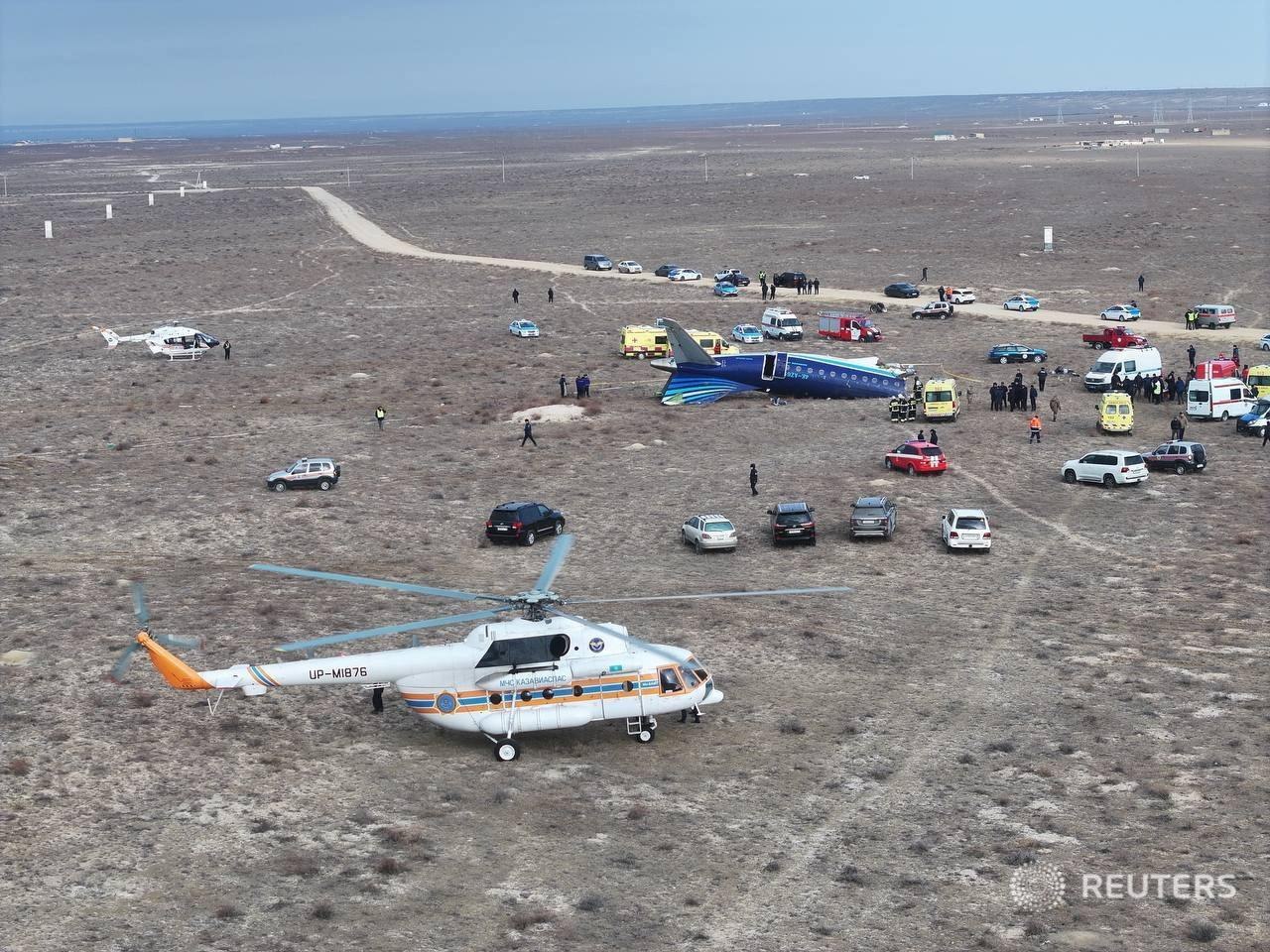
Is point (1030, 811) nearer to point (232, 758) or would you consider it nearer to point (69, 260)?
point (232, 758)

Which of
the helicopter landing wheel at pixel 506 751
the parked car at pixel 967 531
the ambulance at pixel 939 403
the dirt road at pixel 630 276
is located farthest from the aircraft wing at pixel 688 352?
the helicopter landing wheel at pixel 506 751

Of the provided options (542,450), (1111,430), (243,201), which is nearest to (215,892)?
(542,450)

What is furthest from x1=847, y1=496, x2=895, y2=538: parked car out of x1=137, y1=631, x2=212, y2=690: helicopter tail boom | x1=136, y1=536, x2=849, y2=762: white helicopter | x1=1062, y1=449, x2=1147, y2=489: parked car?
x1=137, y1=631, x2=212, y2=690: helicopter tail boom

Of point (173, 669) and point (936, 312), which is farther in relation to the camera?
point (936, 312)

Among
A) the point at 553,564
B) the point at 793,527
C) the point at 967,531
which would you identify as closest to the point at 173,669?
the point at 553,564

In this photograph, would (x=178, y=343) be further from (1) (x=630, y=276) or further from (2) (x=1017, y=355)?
(2) (x=1017, y=355)

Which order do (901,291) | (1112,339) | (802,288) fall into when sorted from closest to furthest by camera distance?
(1112,339) → (901,291) → (802,288)

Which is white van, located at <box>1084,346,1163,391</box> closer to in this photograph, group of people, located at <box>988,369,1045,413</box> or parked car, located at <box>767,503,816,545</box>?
group of people, located at <box>988,369,1045,413</box>
